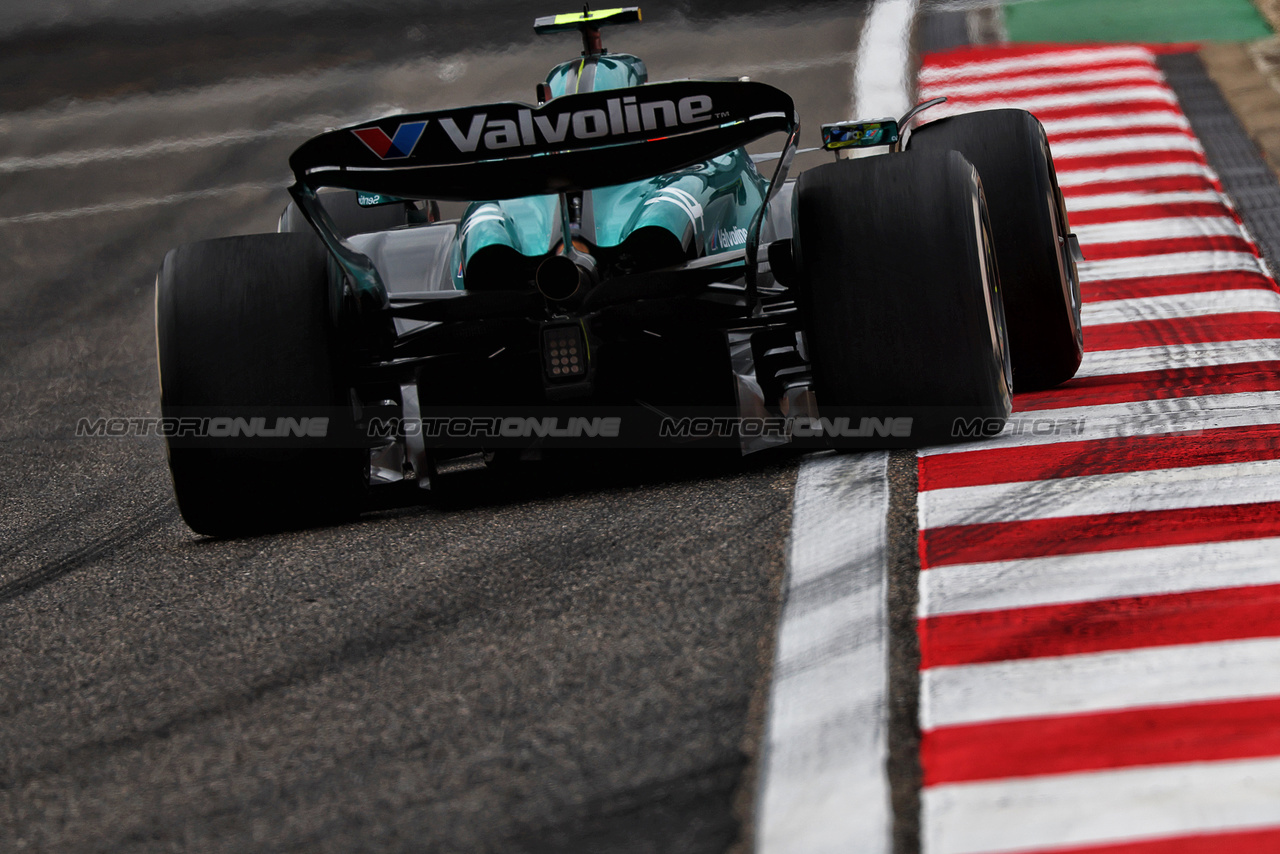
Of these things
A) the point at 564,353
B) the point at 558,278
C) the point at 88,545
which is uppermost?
the point at 558,278

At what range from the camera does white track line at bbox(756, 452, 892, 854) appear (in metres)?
1.94

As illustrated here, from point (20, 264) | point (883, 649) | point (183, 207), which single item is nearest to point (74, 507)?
point (883, 649)

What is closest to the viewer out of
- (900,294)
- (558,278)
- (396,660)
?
(396,660)

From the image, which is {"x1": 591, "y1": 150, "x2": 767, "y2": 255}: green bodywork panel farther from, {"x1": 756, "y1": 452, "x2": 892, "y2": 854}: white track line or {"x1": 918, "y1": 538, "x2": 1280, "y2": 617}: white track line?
{"x1": 918, "y1": 538, "x2": 1280, "y2": 617}: white track line

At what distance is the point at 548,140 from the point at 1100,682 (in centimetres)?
178

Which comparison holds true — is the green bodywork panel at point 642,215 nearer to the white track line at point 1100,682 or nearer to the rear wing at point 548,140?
the rear wing at point 548,140

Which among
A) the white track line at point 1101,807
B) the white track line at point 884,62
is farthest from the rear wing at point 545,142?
the white track line at point 884,62

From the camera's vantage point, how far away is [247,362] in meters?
3.67

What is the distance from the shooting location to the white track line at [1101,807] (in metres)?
1.86

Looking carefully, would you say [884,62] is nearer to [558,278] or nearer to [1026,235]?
[1026,235]

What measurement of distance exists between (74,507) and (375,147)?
2.17m

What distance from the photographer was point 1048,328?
169 inches

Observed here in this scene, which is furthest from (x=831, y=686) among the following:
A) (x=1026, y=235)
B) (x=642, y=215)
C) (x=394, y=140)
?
(x=1026, y=235)

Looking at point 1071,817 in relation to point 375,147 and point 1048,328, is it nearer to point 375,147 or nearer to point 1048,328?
point 375,147
